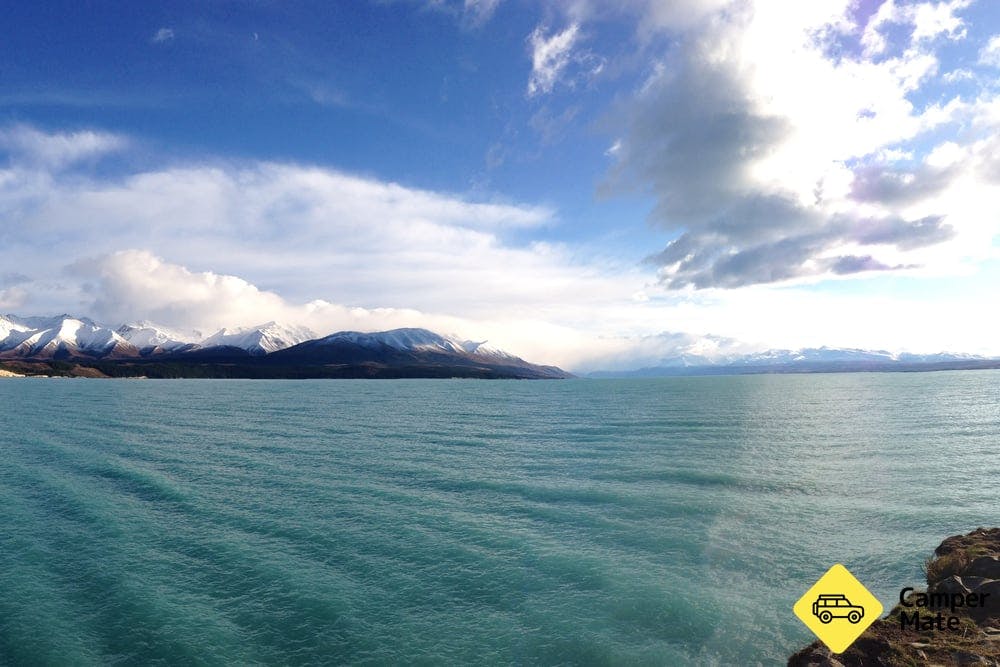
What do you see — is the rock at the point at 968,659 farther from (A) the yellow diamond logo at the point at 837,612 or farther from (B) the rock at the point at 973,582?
(B) the rock at the point at 973,582

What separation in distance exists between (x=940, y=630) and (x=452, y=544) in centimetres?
2362

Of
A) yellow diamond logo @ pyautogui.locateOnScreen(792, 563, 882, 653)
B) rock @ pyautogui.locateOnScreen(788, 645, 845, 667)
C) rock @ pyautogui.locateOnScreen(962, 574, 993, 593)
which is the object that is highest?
yellow diamond logo @ pyautogui.locateOnScreen(792, 563, 882, 653)

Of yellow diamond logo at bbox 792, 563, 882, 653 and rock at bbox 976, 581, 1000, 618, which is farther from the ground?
yellow diamond logo at bbox 792, 563, 882, 653

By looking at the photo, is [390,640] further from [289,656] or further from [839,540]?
[839,540]

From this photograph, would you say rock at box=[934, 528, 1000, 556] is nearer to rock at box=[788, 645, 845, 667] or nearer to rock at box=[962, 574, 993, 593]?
rock at box=[962, 574, 993, 593]

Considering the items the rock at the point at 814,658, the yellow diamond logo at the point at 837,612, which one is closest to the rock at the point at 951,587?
the yellow diamond logo at the point at 837,612

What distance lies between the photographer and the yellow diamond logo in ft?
61.1

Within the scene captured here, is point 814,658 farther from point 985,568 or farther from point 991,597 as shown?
point 985,568

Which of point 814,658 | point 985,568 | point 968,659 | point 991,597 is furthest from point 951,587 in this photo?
point 814,658

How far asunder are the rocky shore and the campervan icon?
168 cm

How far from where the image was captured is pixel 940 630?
21141 millimetres

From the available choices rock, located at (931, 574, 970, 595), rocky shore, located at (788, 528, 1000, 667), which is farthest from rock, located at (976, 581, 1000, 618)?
rock, located at (931, 574, 970, 595)

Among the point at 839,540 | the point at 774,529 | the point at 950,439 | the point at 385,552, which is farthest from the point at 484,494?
the point at 950,439

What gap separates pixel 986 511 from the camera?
1551 inches
